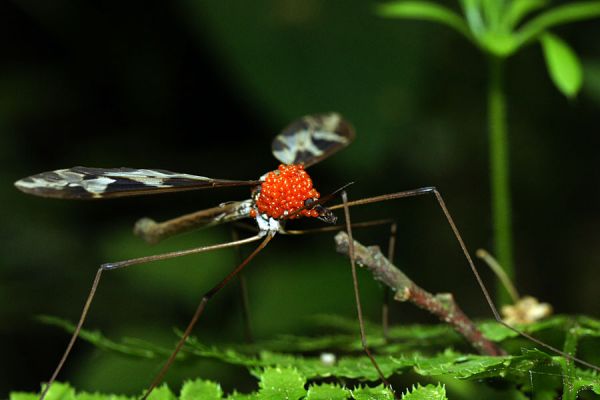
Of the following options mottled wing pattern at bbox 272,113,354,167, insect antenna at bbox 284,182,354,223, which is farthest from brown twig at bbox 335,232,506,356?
mottled wing pattern at bbox 272,113,354,167

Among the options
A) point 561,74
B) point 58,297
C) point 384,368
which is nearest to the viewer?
point 384,368

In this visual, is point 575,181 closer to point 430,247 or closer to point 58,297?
point 430,247

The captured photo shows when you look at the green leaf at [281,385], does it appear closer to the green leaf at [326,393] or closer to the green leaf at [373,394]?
the green leaf at [326,393]

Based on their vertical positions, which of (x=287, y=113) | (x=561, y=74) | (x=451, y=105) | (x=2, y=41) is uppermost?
(x=2, y=41)

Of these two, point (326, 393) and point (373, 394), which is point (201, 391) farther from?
point (373, 394)

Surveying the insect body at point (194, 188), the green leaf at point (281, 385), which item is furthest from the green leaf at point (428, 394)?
the insect body at point (194, 188)

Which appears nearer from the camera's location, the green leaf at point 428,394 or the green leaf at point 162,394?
the green leaf at point 428,394

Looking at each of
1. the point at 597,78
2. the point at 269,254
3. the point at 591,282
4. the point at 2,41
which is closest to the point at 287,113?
the point at 269,254
